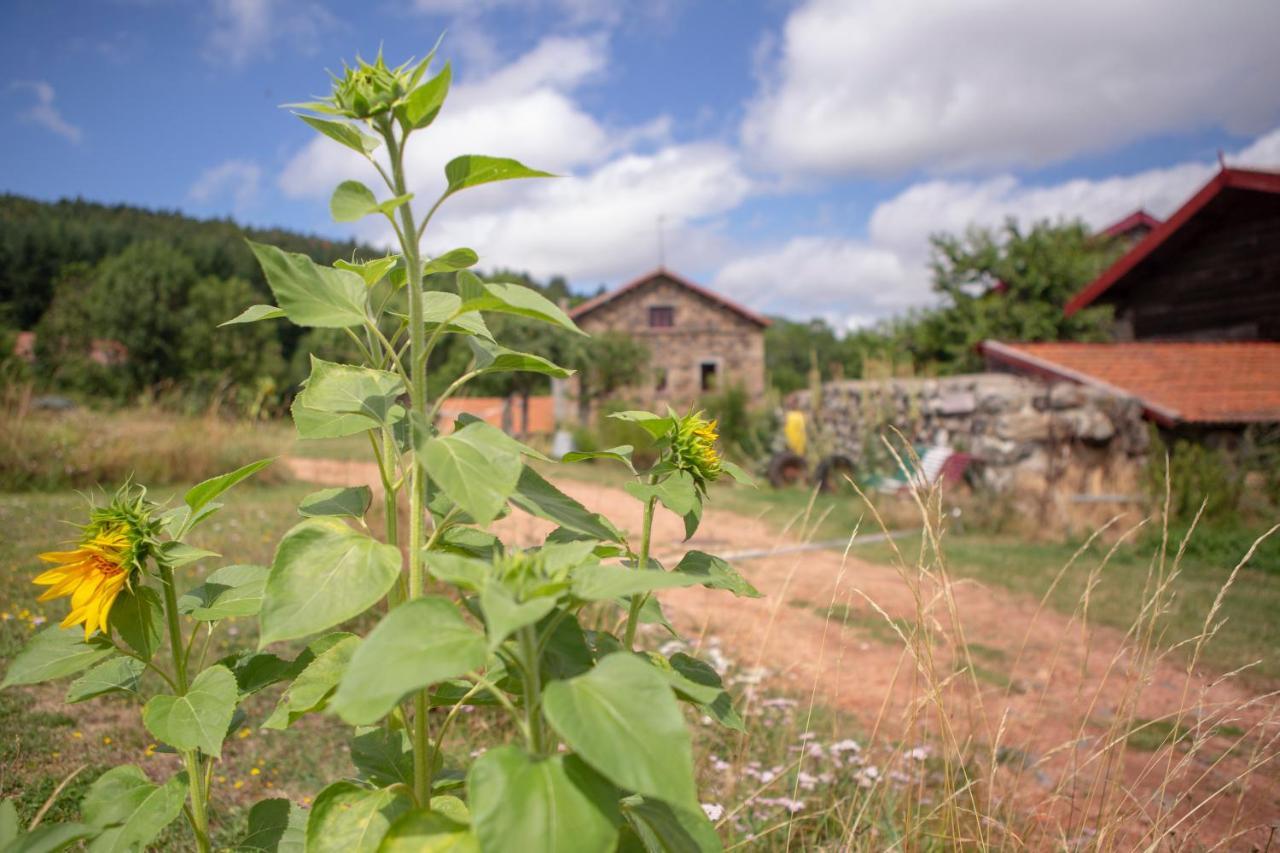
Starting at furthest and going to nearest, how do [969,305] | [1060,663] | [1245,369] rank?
[969,305] < [1245,369] < [1060,663]

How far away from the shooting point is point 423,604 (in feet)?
2.28

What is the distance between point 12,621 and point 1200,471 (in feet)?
29.0

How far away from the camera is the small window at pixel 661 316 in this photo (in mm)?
25672

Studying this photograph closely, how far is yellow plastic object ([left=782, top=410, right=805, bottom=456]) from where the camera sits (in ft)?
40.7

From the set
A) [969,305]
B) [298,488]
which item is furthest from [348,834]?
[969,305]

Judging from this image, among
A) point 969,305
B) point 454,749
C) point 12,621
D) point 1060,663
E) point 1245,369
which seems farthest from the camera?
point 969,305

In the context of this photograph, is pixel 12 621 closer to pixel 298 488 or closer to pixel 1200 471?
pixel 298 488

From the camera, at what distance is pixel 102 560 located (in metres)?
0.96

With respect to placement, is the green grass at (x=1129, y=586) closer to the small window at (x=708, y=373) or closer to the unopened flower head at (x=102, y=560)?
the unopened flower head at (x=102, y=560)

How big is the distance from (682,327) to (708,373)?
6.40ft

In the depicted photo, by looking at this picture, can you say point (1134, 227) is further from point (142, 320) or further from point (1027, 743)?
point (142, 320)

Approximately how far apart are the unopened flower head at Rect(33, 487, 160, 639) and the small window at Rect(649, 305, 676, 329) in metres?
25.0

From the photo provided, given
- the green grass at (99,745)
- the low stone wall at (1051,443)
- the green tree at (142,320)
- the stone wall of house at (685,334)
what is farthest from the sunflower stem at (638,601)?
the green tree at (142,320)

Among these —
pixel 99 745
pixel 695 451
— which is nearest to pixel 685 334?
pixel 99 745
